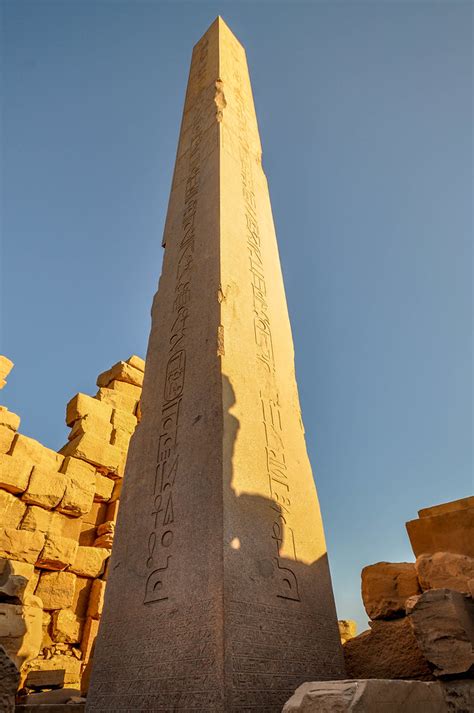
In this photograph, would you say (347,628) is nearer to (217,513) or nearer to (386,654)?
(386,654)

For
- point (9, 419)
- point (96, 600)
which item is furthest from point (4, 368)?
point (96, 600)

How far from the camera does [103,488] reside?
6.52m

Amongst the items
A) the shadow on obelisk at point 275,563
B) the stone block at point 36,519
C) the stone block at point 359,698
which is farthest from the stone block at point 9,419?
the stone block at point 359,698

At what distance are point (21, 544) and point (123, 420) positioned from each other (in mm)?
2381

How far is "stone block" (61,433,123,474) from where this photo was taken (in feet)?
21.1

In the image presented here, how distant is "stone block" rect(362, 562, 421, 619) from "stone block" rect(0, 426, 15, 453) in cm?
467

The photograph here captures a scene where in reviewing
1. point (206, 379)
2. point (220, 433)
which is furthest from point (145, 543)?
point (206, 379)

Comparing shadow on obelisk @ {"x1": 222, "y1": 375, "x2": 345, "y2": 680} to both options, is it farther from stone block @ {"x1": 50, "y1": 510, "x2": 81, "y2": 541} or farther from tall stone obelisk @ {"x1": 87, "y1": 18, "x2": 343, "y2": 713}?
stone block @ {"x1": 50, "y1": 510, "x2": 81, "y2": 541}

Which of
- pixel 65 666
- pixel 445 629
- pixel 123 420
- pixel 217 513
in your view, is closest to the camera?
pixel 445 629

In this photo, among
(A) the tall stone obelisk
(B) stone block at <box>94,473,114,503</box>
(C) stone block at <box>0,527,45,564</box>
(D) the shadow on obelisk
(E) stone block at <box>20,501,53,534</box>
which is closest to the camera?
(A) the tall stone obelisk

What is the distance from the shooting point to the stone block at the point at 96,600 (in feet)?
18.1

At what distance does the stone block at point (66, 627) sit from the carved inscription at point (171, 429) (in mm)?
3669

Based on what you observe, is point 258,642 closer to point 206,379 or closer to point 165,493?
point 165,493

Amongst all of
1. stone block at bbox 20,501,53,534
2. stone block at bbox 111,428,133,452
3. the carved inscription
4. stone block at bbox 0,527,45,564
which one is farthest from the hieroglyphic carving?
stone block at bbox 111,428,133,452
